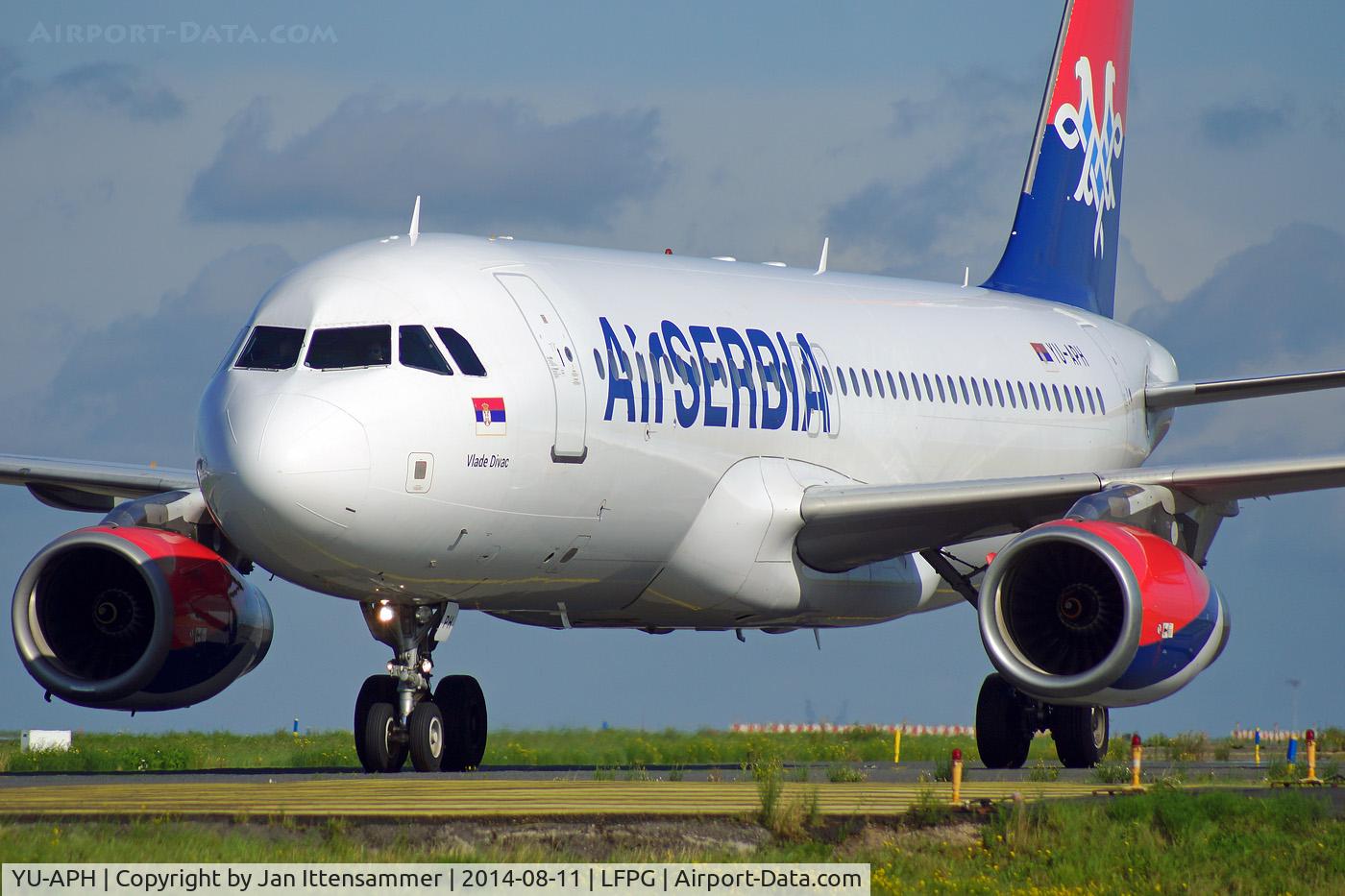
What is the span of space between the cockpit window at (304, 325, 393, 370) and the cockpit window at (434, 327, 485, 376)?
0.43m

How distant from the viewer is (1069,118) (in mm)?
29781

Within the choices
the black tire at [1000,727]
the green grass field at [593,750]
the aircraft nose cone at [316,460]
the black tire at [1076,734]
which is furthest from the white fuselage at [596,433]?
the green grass field at [593,750]

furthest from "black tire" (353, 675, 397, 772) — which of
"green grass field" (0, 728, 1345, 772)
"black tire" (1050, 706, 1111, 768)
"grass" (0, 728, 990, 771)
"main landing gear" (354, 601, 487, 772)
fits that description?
"black tire" (1050, 706, 1111, 768)

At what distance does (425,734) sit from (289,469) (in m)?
2.97

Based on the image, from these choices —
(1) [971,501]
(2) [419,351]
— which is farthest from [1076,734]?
(2) [419,351]

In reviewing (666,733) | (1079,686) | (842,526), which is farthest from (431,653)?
(666,733)

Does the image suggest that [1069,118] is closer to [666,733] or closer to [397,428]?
[666,733]

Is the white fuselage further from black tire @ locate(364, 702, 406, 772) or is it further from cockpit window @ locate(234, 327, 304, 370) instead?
black tire @ locate(364, 702, 406, 772)

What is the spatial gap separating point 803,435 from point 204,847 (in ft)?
33.5

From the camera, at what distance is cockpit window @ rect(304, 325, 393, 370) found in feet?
52.5

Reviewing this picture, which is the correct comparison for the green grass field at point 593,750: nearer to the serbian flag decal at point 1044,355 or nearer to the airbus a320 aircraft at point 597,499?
the airbus a320 aircraft at point 597,499

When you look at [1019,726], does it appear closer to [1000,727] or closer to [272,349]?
[1000,727]

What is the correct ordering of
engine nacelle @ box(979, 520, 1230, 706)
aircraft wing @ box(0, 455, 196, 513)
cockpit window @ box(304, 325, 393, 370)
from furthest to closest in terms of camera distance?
aircraft wing @ box(0, 455, 196, 513), engine nacelle @ box(979, 520, 1230, 706), cockpit window @ box(304, 325, 393, 370)

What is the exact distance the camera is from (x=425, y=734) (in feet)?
55.7
